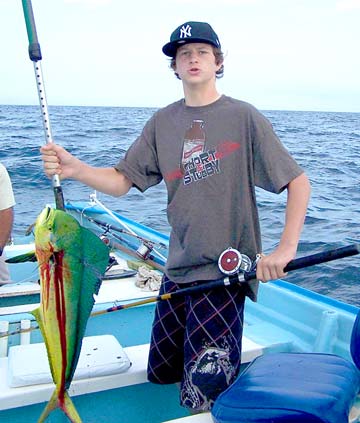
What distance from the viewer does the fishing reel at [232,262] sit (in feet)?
9.19

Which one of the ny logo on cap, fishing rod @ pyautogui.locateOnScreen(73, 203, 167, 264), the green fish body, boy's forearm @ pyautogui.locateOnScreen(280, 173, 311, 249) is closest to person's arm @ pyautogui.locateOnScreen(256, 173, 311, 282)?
boy's forearm @ pyautogui.locateOnScreen(280, 173, 311, 249)

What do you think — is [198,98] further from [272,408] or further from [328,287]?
[328,287]

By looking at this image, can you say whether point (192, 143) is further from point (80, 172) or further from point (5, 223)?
point (5, 223)

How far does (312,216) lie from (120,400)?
7453 mm

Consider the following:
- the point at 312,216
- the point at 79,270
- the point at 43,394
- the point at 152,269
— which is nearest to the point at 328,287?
the point at 152,269

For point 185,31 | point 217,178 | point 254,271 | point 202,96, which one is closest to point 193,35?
point 185,31

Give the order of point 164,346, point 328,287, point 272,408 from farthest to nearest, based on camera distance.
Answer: point 328,287
point 164,346
point 272,408

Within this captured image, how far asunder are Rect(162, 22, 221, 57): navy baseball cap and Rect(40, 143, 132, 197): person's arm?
31.1 inches

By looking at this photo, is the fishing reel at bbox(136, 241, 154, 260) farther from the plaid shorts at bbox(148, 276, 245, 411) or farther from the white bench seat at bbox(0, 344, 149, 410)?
the plaid shorts at bbox(148, 276, 245, 411)

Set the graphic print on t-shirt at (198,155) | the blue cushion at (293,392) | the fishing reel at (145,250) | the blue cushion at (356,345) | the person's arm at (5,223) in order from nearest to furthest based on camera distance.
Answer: the blue cushion at (293,392) → the blue cushion at (356,345) → the graphic print on t-shirt at (198,155) → the person's arm at (5,223) → the fishing reel at (145,250)

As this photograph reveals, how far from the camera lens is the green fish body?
223 centimetres

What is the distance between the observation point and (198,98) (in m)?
2.95

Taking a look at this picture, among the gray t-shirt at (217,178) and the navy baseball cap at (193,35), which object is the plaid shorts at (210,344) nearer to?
the gray t-shirt at (217,178)

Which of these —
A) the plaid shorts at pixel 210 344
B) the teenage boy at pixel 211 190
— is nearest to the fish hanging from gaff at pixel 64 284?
the teenage boy at pixel 211 190
